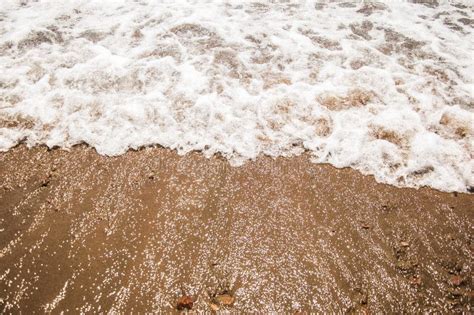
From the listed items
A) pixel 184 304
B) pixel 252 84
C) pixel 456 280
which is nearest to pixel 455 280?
pixel 456 280

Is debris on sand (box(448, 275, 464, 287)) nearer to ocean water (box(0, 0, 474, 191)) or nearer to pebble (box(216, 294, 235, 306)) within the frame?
ocean water (box(0, 0, 474, 191))

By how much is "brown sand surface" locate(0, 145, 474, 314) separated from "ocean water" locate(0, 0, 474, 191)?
1.04 feet

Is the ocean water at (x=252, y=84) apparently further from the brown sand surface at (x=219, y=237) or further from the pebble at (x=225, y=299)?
the pebble at (x=225, y=299)

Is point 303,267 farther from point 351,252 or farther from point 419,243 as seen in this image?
point 419,243

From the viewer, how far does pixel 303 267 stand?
277 cm

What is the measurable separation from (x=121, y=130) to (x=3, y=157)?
1.33 m

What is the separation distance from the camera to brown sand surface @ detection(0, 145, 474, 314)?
259cm

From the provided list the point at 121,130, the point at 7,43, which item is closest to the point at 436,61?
the point at 121,130

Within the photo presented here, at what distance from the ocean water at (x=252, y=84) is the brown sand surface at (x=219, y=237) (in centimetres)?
32

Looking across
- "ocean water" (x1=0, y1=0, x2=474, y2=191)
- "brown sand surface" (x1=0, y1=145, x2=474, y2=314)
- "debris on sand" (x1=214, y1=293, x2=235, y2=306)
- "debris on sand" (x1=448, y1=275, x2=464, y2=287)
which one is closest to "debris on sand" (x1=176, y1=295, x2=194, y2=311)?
"brown sand surface" (x1=0, y1=145, x2=474, y2=314)

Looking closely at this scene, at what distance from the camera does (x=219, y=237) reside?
296 centimetres

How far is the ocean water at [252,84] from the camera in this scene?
12.7 ft

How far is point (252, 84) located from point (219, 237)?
8.40ft

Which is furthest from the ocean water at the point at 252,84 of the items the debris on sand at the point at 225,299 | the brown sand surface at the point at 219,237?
the debris on sand at the point at 225,299
